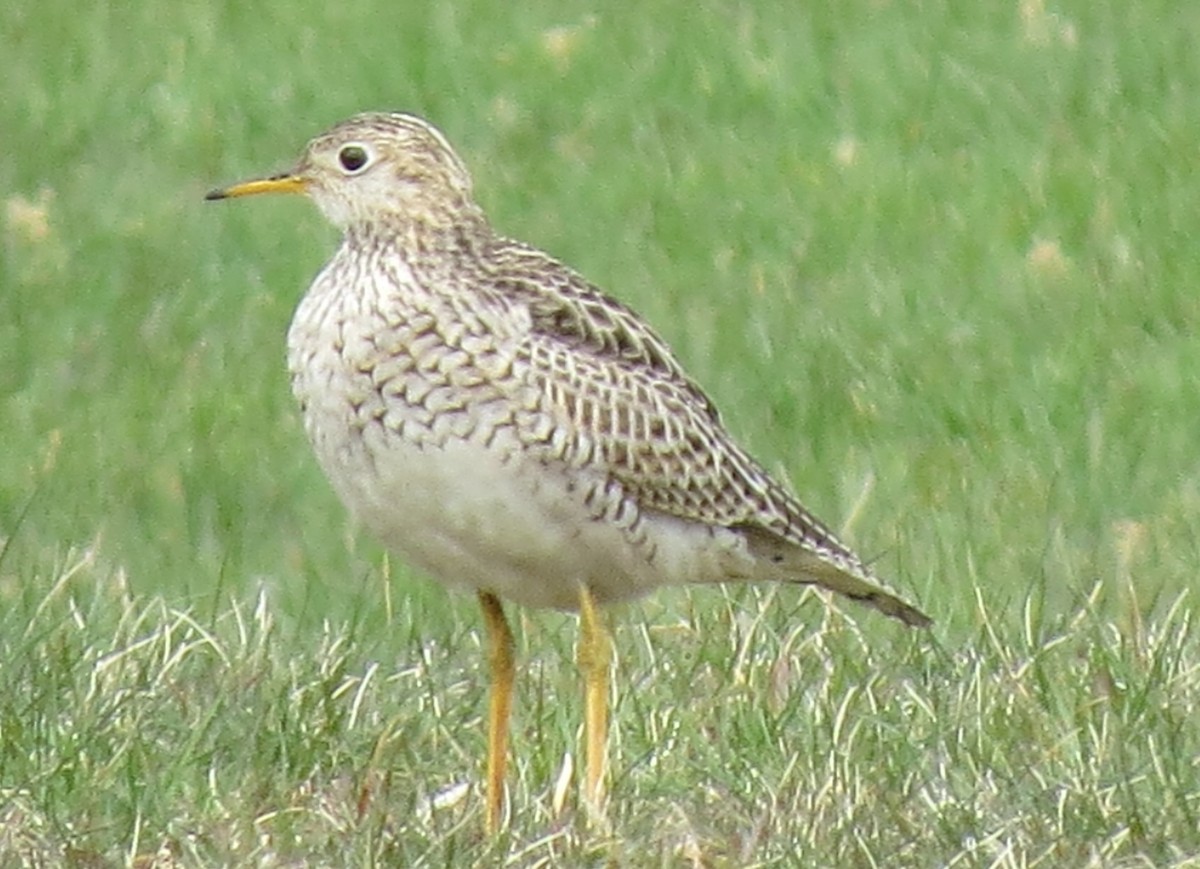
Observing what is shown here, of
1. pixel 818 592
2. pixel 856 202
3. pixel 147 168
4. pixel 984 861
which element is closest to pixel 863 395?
pixel 856 202

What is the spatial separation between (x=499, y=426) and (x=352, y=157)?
78 centimetres

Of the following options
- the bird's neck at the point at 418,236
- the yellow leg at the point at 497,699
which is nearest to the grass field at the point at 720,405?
the yellow leg at the point at 497,699

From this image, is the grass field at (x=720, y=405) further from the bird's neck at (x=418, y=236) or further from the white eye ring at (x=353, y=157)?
the white eye ring at (x=353, y=157)

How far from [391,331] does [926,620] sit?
4.98 feet

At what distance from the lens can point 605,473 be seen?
24.0ft

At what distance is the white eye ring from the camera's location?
24.4ft

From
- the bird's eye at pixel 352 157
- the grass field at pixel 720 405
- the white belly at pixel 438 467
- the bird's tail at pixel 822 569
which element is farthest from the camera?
the bird's tail at pixel 822 569

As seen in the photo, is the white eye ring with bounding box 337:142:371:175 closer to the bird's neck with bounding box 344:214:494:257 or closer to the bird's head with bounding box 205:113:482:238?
the bird's head with bounding box 205:113:482:238

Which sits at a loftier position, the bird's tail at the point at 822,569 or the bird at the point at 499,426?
the bird at the point at 499,426

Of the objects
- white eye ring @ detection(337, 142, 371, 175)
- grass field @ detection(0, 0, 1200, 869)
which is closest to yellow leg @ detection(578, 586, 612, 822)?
grass field @ detection(0, 0, 1200, 869)

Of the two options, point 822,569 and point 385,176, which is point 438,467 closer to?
point 385,176

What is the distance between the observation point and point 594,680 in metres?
7.24

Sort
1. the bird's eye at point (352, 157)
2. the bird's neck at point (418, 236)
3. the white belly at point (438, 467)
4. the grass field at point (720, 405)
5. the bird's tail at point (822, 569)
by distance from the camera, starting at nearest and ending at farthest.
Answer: the white belly at point (438, 467) < the grass field at point (720, 405) < the bird's neck at point (418, 236) < the bird's eye at point (352, 157) < the bird's tail at point (822, 569)

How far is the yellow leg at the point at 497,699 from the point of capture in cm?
706
